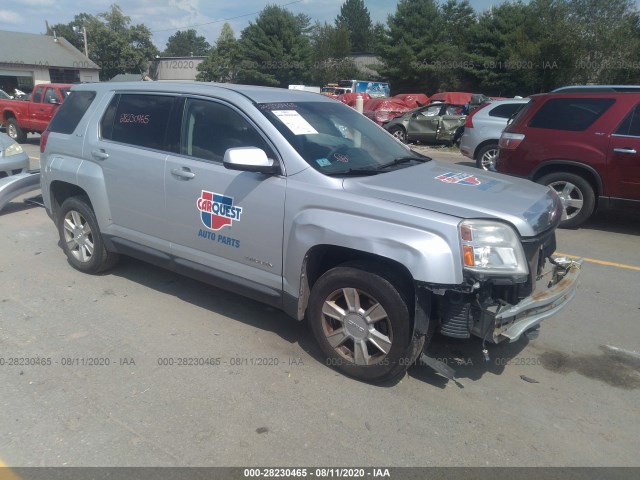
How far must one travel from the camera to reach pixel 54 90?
1551 centimetres

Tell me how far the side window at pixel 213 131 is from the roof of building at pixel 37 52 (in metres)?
47.7

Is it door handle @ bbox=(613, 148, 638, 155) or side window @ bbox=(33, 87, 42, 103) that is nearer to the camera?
door handle @ bbox=(613, 148, 638, 155)

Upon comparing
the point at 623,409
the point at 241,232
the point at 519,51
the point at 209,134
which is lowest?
the point at 623,409

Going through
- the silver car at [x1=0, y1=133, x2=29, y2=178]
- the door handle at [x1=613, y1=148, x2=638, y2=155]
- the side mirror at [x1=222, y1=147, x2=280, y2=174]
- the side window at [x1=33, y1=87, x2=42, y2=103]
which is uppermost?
the side mirror at [x1=222, y1=147, x2=280, y2=174]

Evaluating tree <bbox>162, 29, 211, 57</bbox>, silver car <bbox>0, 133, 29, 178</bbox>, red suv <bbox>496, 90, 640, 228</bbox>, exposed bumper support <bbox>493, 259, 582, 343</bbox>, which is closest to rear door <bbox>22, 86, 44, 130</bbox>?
silver car <bbox>0, 133, 29, 178</bbox>

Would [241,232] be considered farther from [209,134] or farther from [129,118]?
[129,118]

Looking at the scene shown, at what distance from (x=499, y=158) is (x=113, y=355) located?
6287 mm

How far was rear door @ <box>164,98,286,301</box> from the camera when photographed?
148 inches

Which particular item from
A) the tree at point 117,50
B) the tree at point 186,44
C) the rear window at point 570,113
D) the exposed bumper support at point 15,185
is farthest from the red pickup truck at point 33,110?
the tree at point 186,44

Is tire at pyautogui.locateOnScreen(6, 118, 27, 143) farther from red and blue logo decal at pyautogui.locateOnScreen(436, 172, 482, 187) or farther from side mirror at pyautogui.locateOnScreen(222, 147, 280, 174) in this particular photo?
red and blue logo decal at pyautogui.locateOnScreen(436, 172, 482, 187)

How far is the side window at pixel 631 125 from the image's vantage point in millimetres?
6844

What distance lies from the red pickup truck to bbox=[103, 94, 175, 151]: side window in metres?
11.6

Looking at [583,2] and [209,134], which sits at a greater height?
[583,2]

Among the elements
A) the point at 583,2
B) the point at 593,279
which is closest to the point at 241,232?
the point at 593,279
